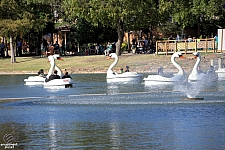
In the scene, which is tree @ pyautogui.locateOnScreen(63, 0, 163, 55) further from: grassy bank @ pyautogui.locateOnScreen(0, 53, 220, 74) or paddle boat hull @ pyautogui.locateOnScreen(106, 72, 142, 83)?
paddle boat hull @ pyautogui.locateOnScreen(106, 72, 142, 83)

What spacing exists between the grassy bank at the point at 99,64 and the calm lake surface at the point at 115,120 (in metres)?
16.4

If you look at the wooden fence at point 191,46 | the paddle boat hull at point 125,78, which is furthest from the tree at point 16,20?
the paddle boat hull at point 125,78

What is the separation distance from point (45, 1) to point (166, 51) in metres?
16.7

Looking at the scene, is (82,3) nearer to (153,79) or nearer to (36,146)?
(153,79)

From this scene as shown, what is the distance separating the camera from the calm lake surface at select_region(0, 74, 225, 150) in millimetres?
15953

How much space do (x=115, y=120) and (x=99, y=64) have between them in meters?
29.9

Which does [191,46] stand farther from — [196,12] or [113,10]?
[196,12]

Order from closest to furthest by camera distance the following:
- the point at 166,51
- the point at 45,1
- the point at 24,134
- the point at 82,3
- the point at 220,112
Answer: the point at 24,134, the point at 220,112, the point at 166,51, the point at 82,3, the point at 45,1

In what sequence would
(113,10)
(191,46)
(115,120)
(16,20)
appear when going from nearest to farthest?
(115,120) < (191,46) < (113,10) < (16,20)

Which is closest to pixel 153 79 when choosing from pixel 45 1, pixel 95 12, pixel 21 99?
pixel 21 99

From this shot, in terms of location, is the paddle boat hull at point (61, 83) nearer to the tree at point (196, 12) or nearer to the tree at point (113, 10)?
the tree at point (113, 10)

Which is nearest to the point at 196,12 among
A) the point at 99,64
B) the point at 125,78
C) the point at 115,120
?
the point at 99,64

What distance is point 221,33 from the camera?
41.3m

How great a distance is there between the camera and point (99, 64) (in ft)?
162
